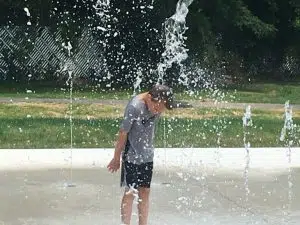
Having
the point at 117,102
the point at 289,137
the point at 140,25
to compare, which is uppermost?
the point at 140,25

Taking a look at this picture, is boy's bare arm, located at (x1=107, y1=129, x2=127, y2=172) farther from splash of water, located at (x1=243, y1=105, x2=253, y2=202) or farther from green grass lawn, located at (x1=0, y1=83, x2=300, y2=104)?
green grass lawn, located at (x1=0, y1=83, x2=300, y2=104)

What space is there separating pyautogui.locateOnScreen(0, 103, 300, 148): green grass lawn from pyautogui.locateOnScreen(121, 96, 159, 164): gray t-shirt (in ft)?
15.6

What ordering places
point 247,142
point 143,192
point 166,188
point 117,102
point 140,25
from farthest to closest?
1. point 140,25
2. point 117,102
3. point 247,142
4. point 166,188
5. point 143,192

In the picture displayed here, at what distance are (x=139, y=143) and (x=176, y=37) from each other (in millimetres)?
17952

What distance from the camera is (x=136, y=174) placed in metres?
5.47

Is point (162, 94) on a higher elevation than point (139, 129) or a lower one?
higher

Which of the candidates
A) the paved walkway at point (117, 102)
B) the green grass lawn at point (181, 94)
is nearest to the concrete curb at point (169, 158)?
the paved walkway at point (117, 102)

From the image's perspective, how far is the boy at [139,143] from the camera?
17.5ft

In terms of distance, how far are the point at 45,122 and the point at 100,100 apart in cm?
505

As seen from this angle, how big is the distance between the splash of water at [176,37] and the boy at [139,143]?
1520 centimetres

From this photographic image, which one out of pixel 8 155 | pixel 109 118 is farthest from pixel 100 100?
pixel 8 155

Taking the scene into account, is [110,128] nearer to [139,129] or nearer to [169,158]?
[169,158]

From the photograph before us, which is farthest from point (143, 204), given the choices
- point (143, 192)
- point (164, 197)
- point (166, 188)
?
point (166, 188)

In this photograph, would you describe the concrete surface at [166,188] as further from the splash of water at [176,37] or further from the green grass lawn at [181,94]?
the splash of water at [176,37]
